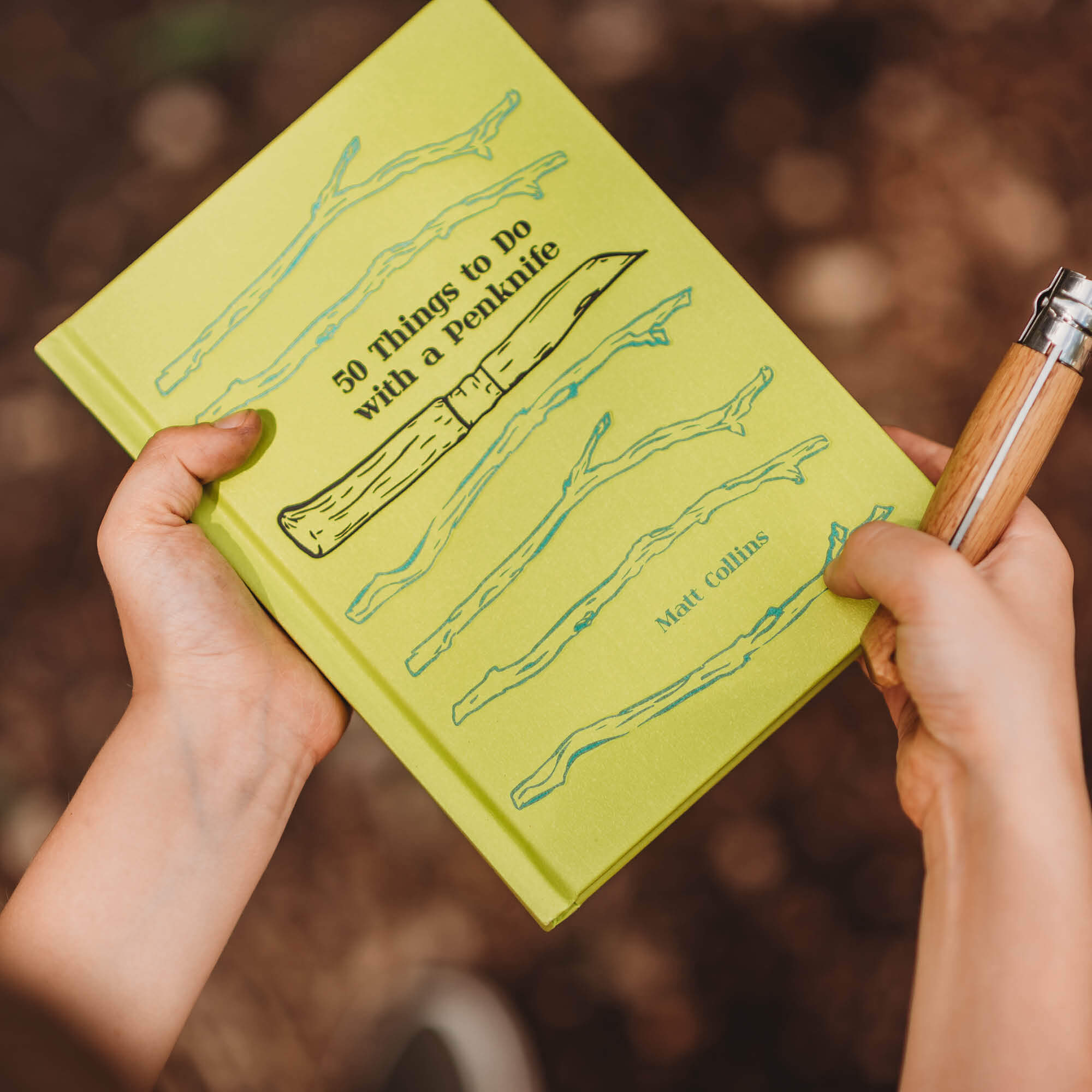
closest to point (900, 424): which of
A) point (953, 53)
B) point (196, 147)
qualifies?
point (953, 53)

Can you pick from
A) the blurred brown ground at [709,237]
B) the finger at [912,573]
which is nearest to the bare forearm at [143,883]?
the blurred brown ground at [709,237]

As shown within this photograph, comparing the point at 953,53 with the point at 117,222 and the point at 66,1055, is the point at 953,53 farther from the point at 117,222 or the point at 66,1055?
the point at 66,1055

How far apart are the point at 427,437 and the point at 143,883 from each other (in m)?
0.34

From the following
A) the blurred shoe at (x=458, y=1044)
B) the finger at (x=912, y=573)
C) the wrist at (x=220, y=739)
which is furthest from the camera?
the blurred shoe at (x=458, y=1044)

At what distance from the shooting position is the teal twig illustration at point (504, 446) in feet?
1.58

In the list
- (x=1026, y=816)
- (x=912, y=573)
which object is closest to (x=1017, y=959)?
(x=1026, y=816)

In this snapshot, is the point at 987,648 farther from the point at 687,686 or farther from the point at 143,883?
the point at 143,883

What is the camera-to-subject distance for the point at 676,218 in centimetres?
51

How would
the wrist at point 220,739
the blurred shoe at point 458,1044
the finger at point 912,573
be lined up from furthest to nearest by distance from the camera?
the blurred shoe at point 458,1044
the wrist at point 220,739
the finger at point 912,573

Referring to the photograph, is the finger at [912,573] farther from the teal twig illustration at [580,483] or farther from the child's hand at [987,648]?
the teal twig illustration at [580,483]

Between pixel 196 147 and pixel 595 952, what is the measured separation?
0.90m

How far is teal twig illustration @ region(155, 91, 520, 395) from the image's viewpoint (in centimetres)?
48

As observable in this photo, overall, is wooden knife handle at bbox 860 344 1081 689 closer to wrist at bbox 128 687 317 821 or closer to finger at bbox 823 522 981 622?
finger at bbox 823 522 981 622

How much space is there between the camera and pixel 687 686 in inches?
18.9
